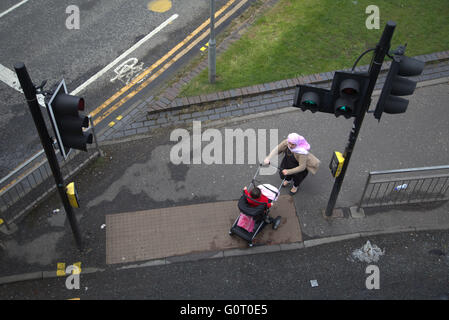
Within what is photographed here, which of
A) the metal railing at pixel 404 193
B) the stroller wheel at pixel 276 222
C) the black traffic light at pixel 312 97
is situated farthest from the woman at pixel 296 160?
the black traffic light at pixel 312 97

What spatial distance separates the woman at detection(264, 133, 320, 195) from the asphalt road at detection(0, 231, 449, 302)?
147 centimetres

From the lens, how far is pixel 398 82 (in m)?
6.08

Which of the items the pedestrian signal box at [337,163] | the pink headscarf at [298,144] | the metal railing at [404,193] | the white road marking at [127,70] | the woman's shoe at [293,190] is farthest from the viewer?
the white road marking at [127,70]

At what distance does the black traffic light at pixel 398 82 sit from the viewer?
19.1 ft

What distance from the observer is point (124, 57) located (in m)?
12.1

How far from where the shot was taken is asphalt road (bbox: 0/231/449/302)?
7.58m

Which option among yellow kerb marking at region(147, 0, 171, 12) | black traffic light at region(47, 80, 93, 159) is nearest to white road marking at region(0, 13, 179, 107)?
yellow kerb marking at region(147, 0, 171, 12)

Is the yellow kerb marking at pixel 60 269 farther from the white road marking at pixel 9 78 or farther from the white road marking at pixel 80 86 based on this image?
the white road marking at pixel 9 78

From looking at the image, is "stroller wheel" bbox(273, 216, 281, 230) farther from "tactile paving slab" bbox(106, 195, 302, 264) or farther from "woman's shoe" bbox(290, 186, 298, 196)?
"woman's shoe" bbox(290, 186, 298, 196)

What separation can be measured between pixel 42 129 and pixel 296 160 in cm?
462

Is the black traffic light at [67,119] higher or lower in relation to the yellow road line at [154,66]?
lower

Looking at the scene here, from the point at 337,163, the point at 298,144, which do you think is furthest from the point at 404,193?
the point at 298,144

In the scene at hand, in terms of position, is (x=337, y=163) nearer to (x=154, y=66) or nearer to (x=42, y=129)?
(x=42, y=129)

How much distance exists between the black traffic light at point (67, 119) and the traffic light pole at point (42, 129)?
233mm
